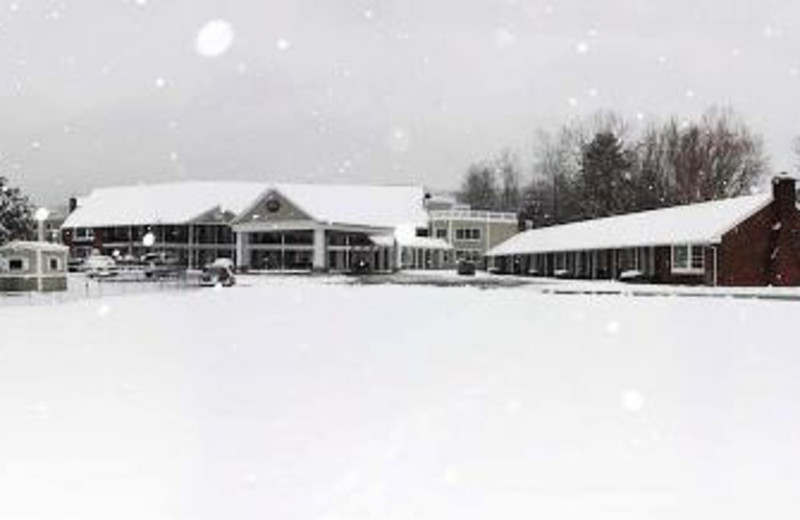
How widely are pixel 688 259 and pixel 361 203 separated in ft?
137

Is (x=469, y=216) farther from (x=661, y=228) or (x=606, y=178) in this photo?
(x=661, y=228)

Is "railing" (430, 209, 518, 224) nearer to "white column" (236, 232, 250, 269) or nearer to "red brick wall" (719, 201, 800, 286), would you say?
"white column" (236, 232, 250, 269)

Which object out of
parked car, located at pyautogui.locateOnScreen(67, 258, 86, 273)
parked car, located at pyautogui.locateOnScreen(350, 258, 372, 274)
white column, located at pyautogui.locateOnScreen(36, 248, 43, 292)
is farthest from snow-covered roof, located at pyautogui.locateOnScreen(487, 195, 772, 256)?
parked car, located at pyautogui.locateOnScreen(67, 258, 86, 273)

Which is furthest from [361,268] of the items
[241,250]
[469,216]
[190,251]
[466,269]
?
[469,216]

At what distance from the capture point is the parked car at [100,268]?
6181cm

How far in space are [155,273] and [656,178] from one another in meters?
51.1

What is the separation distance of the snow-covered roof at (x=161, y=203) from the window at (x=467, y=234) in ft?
63.1

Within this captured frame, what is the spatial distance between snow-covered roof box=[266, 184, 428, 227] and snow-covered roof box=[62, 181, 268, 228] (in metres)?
10.3

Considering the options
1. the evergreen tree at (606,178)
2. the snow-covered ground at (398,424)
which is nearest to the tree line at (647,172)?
the evergreen tree at (606,178)

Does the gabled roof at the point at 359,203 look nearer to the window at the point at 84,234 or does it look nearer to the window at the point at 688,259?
the window at the point at 84,234

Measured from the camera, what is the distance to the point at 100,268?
2749 inches

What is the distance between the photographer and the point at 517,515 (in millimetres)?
8258

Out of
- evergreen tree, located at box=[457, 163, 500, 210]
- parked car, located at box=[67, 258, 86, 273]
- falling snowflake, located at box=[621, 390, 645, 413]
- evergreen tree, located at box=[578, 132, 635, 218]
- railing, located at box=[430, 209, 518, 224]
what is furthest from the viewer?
evergreen tree, located at box=[457, 163, 500, 210]

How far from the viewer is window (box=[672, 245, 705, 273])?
52219 mm
